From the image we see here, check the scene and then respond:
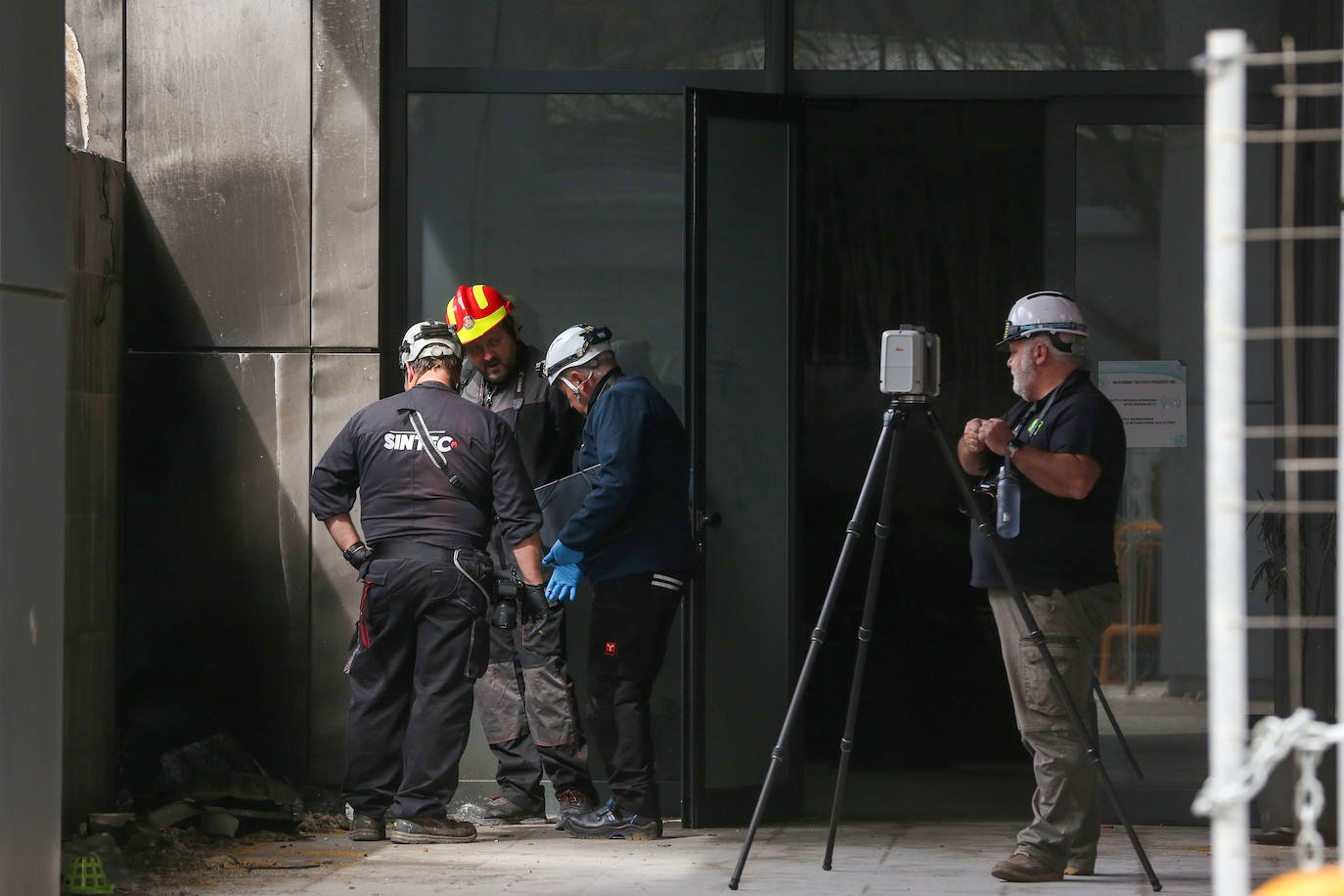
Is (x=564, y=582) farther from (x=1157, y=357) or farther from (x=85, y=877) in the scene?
(x=1157, y=357)

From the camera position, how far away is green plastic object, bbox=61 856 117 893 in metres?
5.14

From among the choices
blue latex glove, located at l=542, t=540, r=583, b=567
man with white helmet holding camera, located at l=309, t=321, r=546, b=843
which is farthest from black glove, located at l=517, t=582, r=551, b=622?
blue latex glove, located at l=542, t=540, r=583, b=567

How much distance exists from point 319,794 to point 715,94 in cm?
319

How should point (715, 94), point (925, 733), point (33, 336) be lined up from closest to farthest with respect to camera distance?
1. point (33, 336)
2. point (715, 94)
3. point (925, 733)

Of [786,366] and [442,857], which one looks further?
[786,366]

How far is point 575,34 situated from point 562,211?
730 millimetres

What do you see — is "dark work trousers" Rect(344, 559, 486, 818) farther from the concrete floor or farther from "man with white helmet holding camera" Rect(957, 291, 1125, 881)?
"man with white helmet holding camera" Rect(957, 291, 1125, 881)

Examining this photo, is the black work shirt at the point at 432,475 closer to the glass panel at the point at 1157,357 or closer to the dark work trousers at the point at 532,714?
the dark work trousers at the point at 532,714

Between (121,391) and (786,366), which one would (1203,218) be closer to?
(786,366)

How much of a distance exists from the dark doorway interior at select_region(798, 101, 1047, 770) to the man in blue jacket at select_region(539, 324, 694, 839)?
7.48 ft

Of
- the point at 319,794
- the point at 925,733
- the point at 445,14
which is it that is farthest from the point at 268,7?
the point at 925,733

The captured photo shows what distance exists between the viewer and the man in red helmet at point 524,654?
659cm

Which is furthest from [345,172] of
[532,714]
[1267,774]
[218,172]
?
[1267,774]

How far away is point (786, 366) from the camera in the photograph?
6789 millimetres
